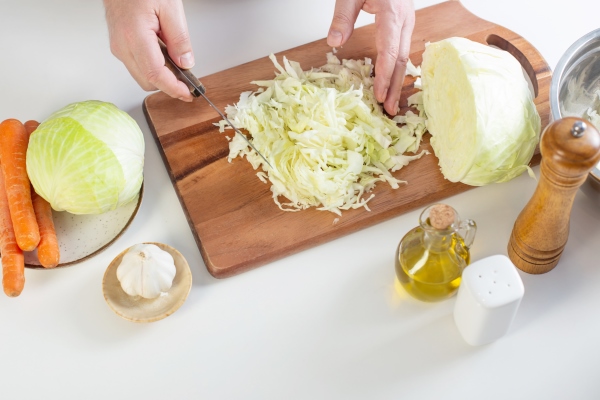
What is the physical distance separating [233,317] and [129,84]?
36.2 inches

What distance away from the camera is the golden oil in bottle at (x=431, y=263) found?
4.67ft

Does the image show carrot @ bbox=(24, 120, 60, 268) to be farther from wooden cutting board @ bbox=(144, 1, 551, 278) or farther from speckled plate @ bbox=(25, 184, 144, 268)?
wooden cutting board @ bbox=(144, 1, 551, 278)

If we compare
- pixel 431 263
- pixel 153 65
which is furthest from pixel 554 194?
pixel 153 65

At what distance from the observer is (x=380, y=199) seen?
5.58 ft

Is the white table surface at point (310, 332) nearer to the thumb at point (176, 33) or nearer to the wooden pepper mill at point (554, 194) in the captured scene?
the wooden pepper mill at point (554, 194)

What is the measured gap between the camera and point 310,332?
1525 mm

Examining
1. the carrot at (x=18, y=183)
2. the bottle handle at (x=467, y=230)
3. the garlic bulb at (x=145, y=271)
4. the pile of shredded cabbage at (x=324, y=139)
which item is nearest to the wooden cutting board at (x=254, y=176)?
the pile of shredded cabbage at (x=324, y=139)

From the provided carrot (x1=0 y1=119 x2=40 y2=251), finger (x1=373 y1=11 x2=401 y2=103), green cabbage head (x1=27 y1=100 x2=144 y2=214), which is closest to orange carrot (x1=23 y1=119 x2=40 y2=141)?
carrot (x1=0 y1=119 x2=40 y2=251)

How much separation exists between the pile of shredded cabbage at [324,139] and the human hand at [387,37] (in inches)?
2.0

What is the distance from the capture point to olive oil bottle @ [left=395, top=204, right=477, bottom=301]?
4.57 ft

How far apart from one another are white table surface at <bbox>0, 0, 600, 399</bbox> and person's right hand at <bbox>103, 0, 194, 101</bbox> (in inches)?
10.8

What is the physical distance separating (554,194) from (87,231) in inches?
47.8

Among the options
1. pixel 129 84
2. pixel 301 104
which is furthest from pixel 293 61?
pixel 129 84

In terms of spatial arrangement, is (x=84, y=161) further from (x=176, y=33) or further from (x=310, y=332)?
(x=310, y=332)
